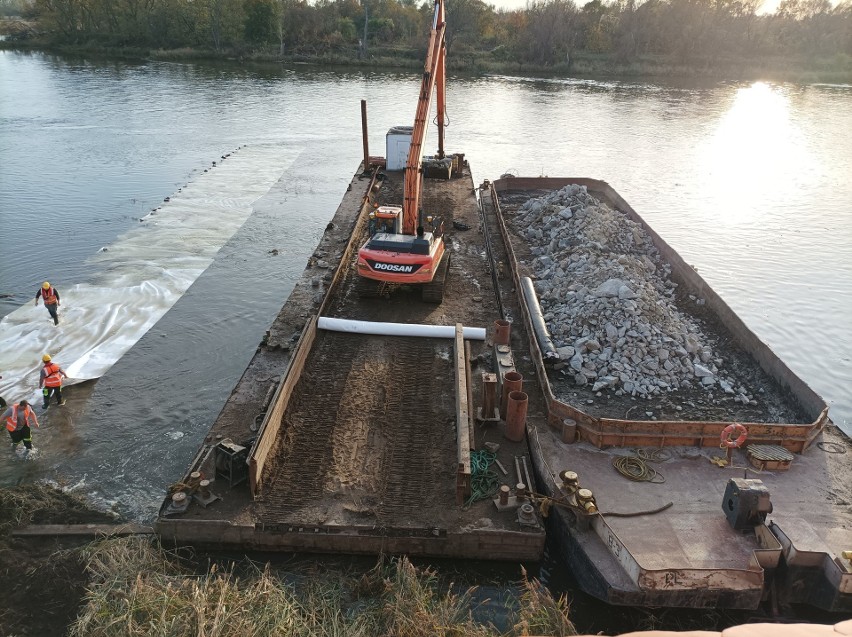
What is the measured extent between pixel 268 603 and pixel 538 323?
8.84 metres

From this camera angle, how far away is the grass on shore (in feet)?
22.2

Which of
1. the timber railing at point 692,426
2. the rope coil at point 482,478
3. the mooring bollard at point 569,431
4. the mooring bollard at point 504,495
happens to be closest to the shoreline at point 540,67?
the timber railing at point 692,426

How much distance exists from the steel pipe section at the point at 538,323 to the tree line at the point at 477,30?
207 ft

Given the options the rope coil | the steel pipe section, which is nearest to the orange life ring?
the rope coil

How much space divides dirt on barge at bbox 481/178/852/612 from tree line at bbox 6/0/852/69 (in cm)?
6522

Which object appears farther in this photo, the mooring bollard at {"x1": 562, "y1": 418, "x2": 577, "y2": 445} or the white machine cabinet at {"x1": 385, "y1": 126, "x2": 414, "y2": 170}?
the white machine cabinet at {"x1": 385, "y1": 126, "x2": 414, "y2": 170}

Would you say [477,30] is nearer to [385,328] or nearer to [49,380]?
[385,328]

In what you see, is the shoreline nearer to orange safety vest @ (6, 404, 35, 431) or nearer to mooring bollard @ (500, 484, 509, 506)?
orange safety vest @ (6, 404, 35, 431)

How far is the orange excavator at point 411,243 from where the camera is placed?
13367 mm

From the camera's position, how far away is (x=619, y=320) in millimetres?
13406

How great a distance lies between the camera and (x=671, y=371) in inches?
497

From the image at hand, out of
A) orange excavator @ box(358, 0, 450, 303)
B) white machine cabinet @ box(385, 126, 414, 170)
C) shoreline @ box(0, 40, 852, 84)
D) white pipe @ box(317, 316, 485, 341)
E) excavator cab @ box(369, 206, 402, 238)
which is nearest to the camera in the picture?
white pipe @ box(317, 316, 485, 341)

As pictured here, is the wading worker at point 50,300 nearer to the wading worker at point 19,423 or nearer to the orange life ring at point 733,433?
the wading worker at point 19,423

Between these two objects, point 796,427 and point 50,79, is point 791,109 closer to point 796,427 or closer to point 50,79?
point 796,427
